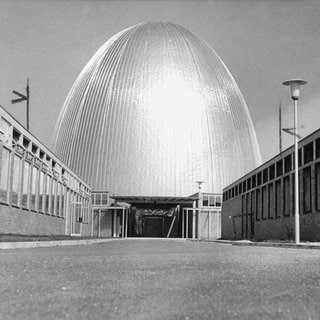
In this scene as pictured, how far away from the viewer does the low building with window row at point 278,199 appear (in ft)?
101

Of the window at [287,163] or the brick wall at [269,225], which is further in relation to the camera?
the window at [287,163]

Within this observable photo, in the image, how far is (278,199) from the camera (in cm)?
3984

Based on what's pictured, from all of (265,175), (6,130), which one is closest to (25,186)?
(6,130)

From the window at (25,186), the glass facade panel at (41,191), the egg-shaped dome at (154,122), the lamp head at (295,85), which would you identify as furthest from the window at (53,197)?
the egg-shaped dome at (154,122)

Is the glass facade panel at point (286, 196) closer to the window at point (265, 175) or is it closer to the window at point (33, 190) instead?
the window at point (265, 175)

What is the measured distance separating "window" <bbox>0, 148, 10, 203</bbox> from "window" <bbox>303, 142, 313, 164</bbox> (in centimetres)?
1560

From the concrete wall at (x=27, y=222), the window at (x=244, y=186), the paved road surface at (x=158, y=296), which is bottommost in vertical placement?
the paved road surface at (x=158, y=296)

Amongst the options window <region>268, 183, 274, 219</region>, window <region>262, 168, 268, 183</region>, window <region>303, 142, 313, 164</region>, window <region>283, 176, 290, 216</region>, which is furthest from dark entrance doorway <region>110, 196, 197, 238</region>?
window <region>303, 142, 313, 164</region>

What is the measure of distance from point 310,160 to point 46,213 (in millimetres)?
18243

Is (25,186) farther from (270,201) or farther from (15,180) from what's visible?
(270,201)

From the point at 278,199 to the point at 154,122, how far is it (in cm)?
3911

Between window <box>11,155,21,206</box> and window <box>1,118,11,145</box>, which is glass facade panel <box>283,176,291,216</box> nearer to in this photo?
window <box>11,155,21,206</box>

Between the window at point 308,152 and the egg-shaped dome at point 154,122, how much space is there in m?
43.2

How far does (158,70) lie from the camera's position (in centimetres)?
8094
